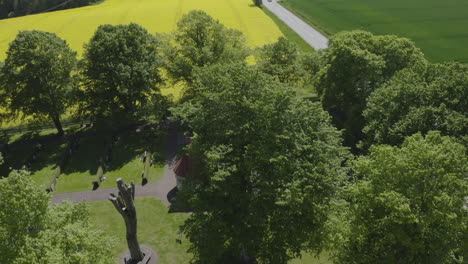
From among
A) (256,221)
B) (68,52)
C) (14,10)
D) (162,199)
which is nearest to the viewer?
(256,221)

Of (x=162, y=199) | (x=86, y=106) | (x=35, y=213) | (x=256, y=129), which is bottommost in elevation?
(x=162, y=199)

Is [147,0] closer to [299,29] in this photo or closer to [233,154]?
[299,29]

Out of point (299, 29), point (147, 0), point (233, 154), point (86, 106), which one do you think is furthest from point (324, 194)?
point (147, 0)

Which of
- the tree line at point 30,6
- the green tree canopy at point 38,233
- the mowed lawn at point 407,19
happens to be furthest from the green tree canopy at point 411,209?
the tree line at point 30,6

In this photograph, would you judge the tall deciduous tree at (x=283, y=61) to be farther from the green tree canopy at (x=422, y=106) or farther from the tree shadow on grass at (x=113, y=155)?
the tree shadow on grass at (x=113, y=155)

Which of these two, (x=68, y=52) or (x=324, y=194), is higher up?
(x=68, y=52)
